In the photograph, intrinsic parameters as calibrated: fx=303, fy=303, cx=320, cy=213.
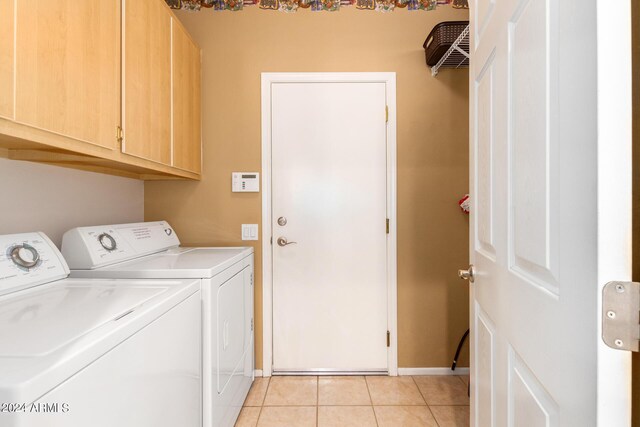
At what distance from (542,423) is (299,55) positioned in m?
2.23

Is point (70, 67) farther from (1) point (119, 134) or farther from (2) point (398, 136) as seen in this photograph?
(2) point (398, 136)

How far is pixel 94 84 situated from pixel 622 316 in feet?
5.21

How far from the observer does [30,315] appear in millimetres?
821

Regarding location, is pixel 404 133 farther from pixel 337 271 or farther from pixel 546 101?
pixel 546 101

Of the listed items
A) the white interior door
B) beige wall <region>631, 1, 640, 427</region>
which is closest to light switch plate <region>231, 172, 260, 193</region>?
the white interior door

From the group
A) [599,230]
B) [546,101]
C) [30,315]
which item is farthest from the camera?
[30,315]

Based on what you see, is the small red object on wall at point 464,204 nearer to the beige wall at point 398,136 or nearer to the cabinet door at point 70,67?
the beige wall at point 398,136

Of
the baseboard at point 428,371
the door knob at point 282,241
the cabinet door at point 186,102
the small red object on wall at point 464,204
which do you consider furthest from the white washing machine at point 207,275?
the small red object on wall at point 464,204

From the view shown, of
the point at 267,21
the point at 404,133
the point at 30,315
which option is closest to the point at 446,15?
the point at 404,133

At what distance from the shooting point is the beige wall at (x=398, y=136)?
6.95 feet

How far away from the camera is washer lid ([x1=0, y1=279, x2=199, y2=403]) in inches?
21.8

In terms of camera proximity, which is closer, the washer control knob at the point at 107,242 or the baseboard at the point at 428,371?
the washer control knob at the point at 107,242

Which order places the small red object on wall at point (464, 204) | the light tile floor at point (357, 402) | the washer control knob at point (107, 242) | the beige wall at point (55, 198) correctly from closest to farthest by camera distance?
1. the beige wall at point (55, 198)
2. the washer control knob at point (107, 242)
3. the light tile floor at point (357, 402)
4. the small red object on wall at point (464, 204)

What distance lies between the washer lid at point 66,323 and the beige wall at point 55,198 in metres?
0.34
